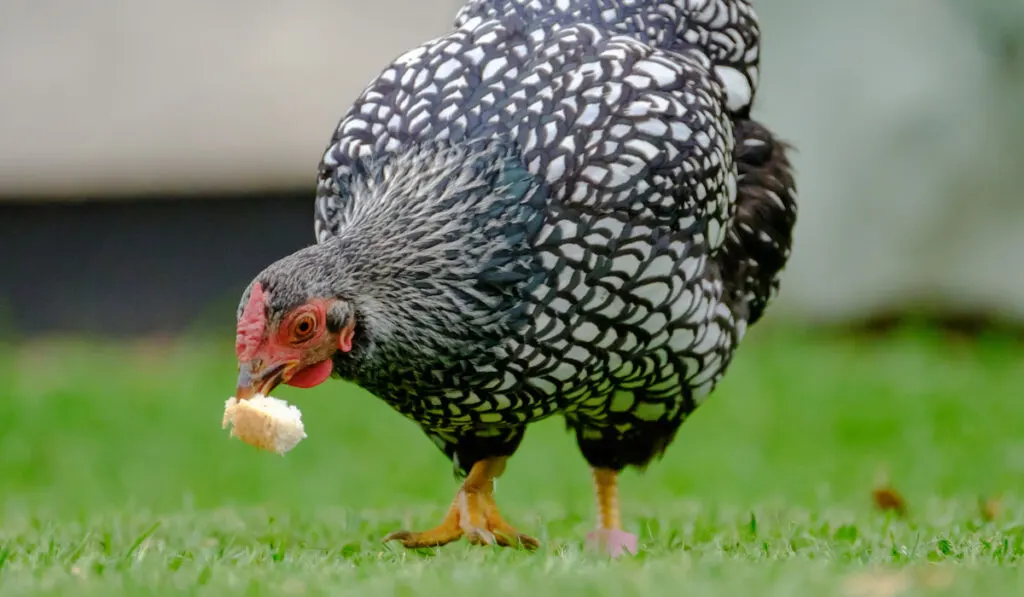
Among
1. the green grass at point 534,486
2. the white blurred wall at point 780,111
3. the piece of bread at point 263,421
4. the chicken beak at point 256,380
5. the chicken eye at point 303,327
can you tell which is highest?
the white blurred wall at point 780,111

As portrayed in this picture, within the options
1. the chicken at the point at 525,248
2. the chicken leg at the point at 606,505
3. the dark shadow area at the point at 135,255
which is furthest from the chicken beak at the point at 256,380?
the dark shadow area at the point at 135,255

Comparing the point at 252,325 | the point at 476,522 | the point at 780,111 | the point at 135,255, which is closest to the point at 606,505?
the point at 476,522

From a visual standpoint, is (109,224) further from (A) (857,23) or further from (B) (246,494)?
(A) (857,23)

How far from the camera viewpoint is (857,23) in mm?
10273

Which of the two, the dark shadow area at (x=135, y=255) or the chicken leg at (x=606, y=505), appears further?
the dark shadow area at (x=135, y=255)

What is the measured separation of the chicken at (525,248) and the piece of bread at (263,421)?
1.8 inches

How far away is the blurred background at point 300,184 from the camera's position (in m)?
9.90

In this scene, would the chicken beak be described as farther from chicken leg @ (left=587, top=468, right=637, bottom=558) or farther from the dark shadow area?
the dark shadow area

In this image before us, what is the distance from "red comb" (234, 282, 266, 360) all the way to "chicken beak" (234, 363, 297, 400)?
0.04 meters

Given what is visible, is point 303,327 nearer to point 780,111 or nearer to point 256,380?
point 256,380

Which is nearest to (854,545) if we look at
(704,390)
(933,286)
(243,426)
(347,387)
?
(704,390)

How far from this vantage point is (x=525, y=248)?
12.3ft

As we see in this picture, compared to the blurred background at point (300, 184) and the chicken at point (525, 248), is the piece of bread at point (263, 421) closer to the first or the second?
the chicken at point (525, 248)

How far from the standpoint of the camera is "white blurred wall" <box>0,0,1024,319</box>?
33.0 ft
